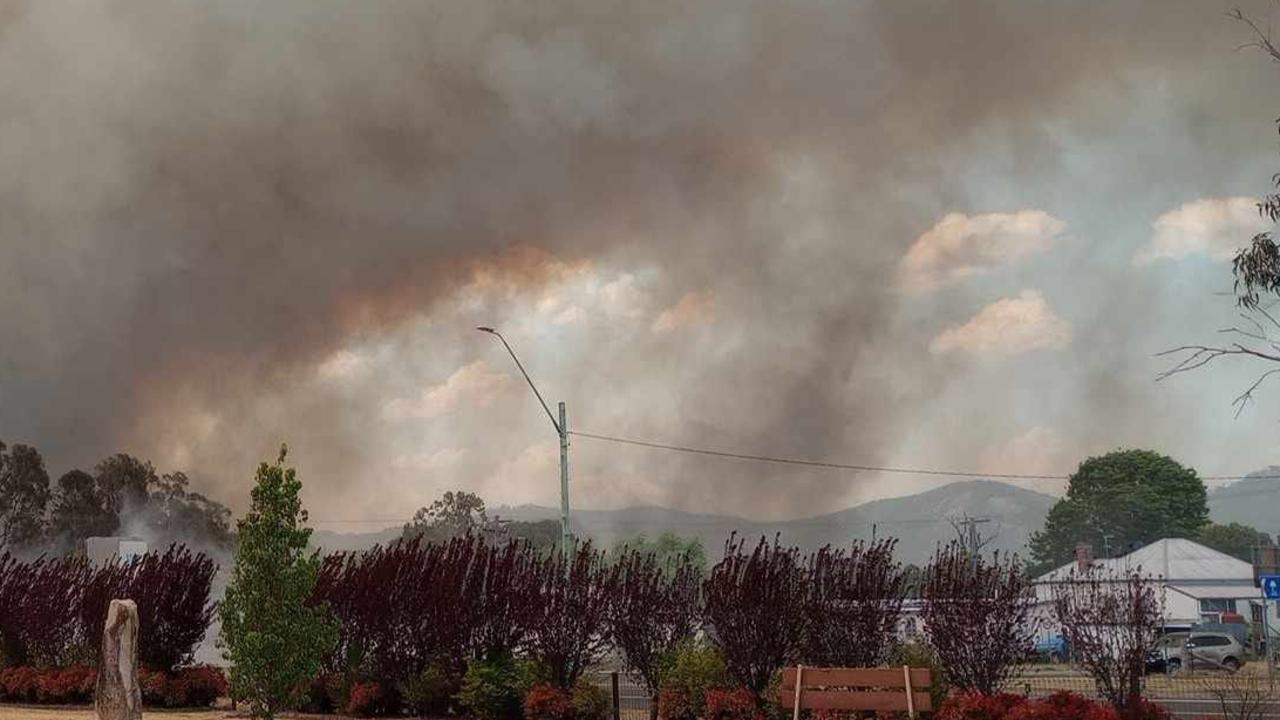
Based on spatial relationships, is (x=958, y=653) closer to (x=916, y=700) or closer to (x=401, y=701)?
(x=916, y=700)

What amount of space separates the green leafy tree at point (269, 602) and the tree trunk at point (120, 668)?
2081 mm

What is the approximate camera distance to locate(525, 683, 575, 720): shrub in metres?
21.1

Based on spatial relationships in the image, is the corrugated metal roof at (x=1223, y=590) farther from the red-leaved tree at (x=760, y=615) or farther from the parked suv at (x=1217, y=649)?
the red-leaved tree at (x=760, y=615)

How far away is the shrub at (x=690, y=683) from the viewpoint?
66.5ft

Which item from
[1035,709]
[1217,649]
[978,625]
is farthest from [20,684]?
[1217,649]

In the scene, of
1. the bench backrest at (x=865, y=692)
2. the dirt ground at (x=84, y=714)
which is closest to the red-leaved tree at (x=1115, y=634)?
the bench backrest at (x=865, y=692)

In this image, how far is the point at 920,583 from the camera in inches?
805

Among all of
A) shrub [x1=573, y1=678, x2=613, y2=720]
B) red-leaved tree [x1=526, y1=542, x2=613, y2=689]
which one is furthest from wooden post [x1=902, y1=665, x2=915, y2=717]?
red-leaved tree [x1=526, y1=542, x2=613, y2=689]

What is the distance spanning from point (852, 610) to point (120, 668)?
1054 cm

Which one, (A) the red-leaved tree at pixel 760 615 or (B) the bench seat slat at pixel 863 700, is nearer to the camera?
(B) the bench seat slat at pixel 863 700

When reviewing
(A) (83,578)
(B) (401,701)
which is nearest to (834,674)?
(B) (401,701)

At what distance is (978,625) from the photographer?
19.2m

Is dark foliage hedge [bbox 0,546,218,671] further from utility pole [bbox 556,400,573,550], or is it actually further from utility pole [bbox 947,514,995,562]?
utility pole [bbox 947,514,995,562]

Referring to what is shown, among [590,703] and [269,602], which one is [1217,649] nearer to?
[590,703]
